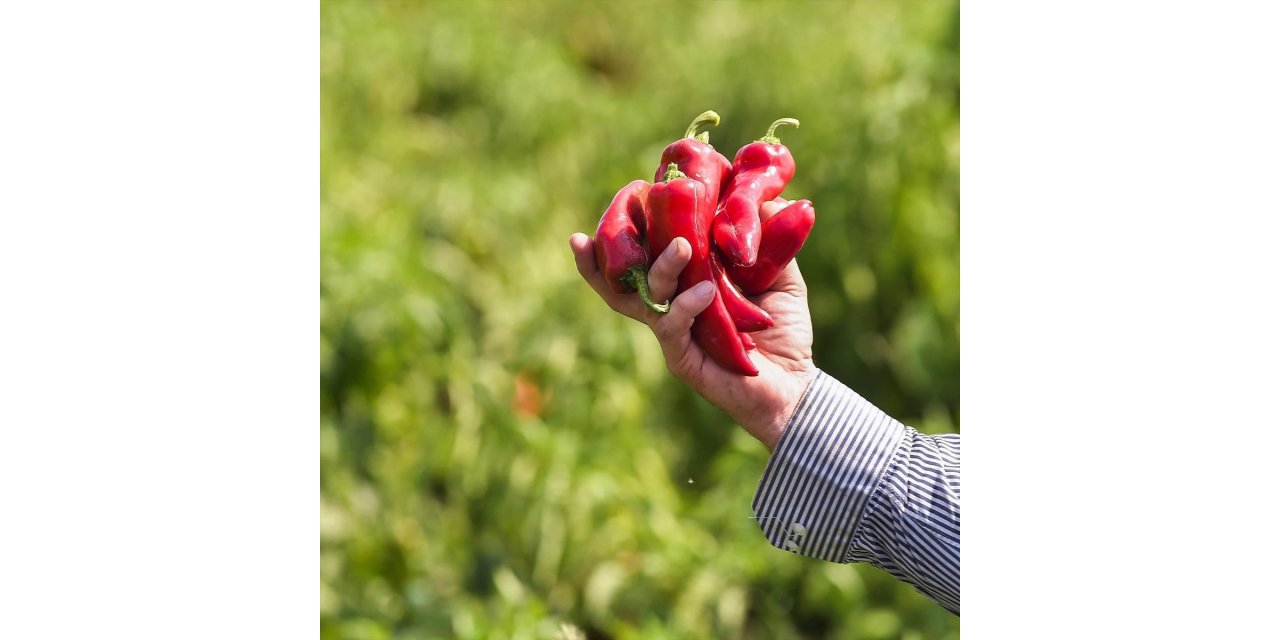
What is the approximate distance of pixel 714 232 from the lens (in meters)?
1.14

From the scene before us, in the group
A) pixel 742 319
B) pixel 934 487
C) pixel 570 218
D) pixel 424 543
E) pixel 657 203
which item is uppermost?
pixel 657 203

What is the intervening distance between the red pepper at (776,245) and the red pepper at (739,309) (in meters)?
0.02

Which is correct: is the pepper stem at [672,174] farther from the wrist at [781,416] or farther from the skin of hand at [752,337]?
the wrist at [781,416]

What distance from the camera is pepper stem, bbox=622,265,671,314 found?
1.09 metres

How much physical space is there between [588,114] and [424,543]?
142 centimetres

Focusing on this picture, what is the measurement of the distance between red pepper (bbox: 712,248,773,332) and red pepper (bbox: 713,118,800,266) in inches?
0.7

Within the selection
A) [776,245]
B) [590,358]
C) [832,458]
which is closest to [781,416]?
[832,458]

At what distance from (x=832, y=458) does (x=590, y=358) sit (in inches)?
56.4

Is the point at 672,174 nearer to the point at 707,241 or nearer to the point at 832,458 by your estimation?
the point at 707,241

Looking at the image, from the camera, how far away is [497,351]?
2648 mm
